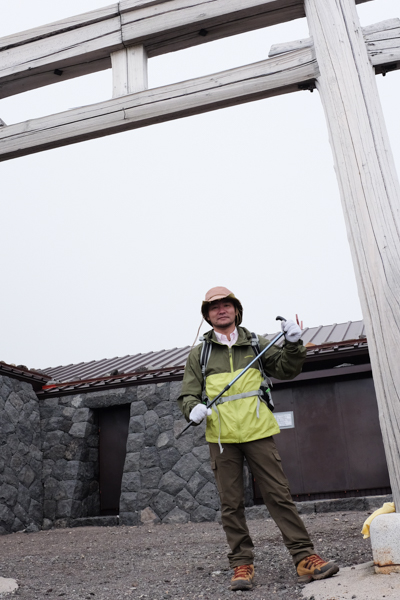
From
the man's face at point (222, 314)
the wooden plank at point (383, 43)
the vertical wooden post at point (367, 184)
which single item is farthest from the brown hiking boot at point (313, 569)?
the wooden plank at point (383, 43)

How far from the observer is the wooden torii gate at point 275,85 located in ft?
10.3

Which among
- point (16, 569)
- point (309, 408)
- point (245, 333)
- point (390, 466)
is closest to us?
point (390, 466)

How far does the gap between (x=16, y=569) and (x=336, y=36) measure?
484 centimetres

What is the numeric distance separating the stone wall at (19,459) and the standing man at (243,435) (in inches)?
257

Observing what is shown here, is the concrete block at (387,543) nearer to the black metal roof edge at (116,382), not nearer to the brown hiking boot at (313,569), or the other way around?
the brown hiking boot at (313,569)

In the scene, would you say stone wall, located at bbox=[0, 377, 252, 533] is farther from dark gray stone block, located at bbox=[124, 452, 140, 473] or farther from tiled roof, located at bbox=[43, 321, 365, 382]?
tiled roof, located at bbox=[43, 321, 365, 382]

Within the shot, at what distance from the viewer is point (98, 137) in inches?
160

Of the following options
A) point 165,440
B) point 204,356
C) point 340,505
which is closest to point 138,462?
point 165,440

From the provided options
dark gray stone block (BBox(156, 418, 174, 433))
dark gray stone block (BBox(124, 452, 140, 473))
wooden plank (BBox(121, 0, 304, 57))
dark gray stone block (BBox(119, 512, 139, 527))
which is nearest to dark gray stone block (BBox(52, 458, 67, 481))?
dark gray stone block (BBox(124, 452, 140, 473))

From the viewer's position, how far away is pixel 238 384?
11.0 feet

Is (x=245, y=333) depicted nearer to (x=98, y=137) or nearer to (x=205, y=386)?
(x=205, y=386)

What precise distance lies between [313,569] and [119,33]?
13.0ft

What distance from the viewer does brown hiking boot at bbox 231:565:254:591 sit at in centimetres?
304

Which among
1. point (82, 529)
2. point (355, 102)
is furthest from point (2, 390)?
point (355, 102)
